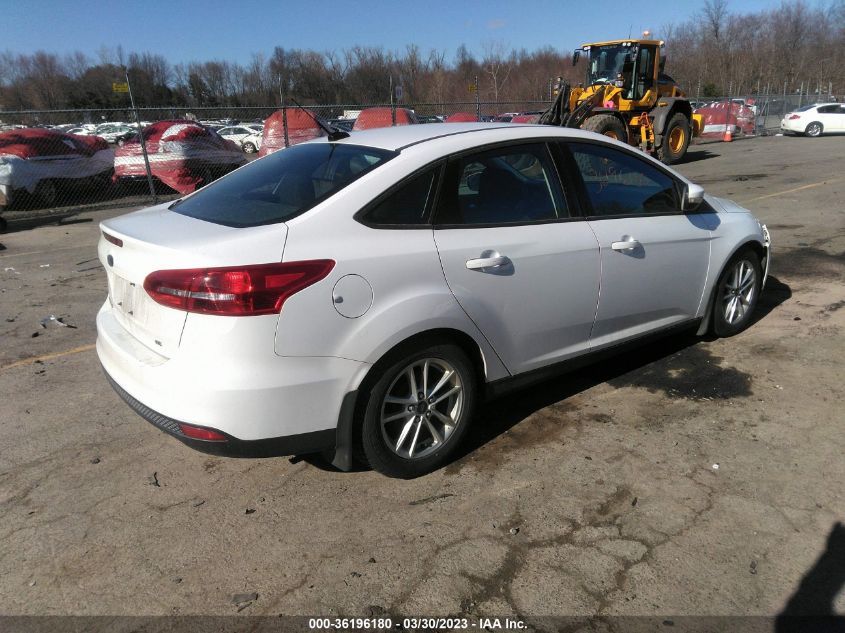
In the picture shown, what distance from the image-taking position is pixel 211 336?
2637 millimetres

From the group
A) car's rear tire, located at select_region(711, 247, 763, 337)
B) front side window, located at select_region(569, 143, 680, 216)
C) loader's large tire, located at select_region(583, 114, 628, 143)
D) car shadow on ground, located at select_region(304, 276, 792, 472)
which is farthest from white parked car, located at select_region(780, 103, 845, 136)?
front side window, located at select_region(569, 143, 680, 216)

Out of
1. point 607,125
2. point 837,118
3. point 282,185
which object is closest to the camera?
point 282,185

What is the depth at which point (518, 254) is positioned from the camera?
3.37m

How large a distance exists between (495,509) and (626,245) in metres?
1.81

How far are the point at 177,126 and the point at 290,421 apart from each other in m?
13.7

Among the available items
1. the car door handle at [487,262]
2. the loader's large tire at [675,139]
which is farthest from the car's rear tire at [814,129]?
the car door handle at [487,262]

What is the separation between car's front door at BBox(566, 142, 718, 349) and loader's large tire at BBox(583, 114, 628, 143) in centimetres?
1297

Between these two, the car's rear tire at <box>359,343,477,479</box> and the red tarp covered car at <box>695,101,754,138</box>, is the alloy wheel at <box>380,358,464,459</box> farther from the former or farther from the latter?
the red tarp covered car at <box>695,101,754,138</box>

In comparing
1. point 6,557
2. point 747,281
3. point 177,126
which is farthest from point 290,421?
point 177,126

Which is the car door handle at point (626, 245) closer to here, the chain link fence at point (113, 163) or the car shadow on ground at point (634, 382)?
the car shadow on ground at point (634, 382)

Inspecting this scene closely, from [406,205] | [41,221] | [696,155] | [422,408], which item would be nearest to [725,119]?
[696,155]

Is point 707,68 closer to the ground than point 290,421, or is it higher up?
higher up

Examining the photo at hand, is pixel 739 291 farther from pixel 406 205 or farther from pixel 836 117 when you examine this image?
pixel 836 117

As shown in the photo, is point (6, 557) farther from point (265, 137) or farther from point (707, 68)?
point (707, 68)
